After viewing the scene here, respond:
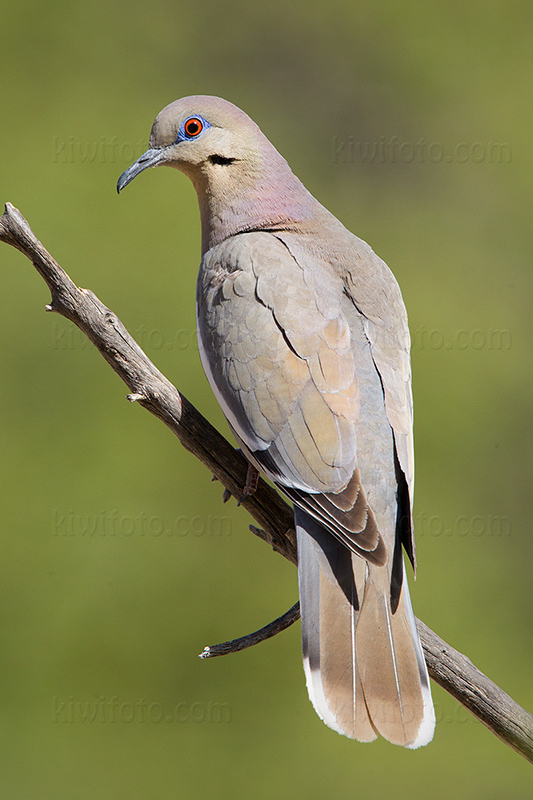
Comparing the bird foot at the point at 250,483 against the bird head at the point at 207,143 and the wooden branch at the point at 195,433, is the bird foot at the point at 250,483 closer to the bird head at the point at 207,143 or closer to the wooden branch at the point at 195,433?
the wooden branch at the point at 195,433

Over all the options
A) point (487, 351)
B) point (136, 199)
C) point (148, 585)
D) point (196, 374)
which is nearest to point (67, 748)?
point (148, 585)

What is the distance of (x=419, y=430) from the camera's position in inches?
146

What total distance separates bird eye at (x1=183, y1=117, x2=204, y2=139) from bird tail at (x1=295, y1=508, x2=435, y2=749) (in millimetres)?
876

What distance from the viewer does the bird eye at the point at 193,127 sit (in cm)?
173

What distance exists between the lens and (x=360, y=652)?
128cm

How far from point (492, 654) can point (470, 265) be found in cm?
183

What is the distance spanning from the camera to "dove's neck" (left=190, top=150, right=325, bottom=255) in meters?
1.70

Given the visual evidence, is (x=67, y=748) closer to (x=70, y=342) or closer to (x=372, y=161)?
(x=70, y=342)

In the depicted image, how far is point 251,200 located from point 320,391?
0.50m

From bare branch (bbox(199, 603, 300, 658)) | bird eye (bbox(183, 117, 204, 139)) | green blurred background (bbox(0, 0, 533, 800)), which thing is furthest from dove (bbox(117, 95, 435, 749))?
green blurred background (bbox(0, 0, 533, 800))

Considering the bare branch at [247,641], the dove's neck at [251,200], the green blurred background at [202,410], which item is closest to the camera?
the bare branch at [247,641]

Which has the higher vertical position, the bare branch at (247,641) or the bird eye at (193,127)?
the bird eye at (193,127)

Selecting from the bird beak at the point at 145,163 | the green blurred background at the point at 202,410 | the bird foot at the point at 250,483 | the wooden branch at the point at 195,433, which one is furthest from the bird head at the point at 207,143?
the green blurred background at the point at 202,410

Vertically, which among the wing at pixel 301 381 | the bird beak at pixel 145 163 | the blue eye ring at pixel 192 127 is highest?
the blue eye ring at pixel 192 127
